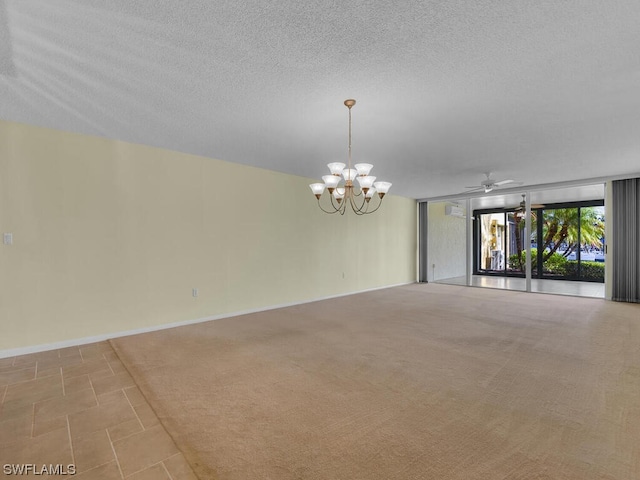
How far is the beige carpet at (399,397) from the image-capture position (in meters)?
1.66

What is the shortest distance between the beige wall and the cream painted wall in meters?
4.48

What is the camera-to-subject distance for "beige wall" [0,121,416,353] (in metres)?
3.29

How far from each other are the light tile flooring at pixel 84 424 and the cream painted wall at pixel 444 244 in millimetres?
8158

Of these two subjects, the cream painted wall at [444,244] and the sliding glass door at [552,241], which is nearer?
the sliding glass door at [552,241]

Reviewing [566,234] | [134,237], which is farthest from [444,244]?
[134,237]

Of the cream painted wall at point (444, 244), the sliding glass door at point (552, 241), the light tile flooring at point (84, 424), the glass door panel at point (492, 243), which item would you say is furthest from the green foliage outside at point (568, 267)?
the light tile flooring at point (84, 424)

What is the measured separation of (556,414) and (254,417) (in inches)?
83.8

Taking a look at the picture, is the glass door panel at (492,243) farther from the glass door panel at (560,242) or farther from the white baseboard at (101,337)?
the white baseboard at (101,337)

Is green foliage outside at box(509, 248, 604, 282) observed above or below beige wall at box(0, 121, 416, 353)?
below

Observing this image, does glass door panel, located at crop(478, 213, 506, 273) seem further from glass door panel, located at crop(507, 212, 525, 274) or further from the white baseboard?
the white baseboard

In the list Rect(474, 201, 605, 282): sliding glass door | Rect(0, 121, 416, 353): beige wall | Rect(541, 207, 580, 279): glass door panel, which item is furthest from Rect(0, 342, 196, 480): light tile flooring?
Rect(541, 207, 580, 279): glass door panel

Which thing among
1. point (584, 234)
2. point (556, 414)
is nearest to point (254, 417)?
point (556, 414)

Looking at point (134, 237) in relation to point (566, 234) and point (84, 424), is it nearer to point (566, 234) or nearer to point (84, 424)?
point (84, 424)

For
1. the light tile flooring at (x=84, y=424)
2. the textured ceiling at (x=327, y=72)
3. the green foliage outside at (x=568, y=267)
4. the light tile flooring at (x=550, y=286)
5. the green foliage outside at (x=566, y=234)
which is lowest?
the light tile flooring at (x=550, y=286)
